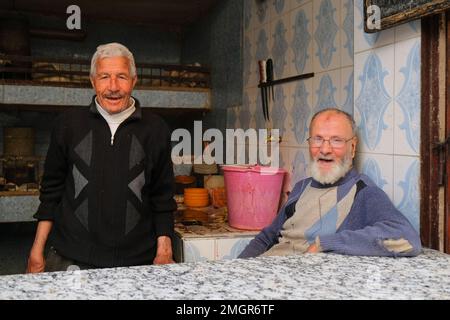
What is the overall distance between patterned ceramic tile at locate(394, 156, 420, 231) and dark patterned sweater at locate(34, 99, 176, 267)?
87cm

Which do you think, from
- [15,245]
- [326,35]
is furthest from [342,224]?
[15,245]

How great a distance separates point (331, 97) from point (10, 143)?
324 centimetres

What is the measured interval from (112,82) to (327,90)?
1.01m

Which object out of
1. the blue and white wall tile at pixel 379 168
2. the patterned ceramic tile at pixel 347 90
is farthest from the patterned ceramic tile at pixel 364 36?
the blue and white wall tile at pixel 379 168

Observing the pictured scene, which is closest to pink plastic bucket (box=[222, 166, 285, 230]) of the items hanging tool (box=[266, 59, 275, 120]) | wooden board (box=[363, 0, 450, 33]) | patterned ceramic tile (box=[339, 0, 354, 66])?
hanging tool (box=[266, 59, 275, 120])

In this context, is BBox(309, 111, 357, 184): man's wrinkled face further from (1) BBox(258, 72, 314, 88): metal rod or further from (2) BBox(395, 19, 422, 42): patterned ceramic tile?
(1) BBox(258, 72, 314, 88): metal rod

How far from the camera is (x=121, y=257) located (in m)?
1.78

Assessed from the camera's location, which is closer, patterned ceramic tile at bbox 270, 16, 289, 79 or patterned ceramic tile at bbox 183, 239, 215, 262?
patterned ceramic tile at bbox 183, 239, 215, 262

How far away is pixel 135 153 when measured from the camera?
1.81 meters

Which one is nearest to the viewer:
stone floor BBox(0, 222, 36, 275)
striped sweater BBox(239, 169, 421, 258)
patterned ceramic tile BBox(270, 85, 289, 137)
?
striped sweater BBox(239, 169, 421, 258)

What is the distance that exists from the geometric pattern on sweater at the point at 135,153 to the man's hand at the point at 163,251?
32 cm

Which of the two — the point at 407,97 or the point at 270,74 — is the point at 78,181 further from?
the point at 270,74

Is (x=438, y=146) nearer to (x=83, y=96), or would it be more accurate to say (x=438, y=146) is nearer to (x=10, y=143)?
(x=83, y=96)

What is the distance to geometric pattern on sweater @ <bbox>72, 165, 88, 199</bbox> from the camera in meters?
1.77
